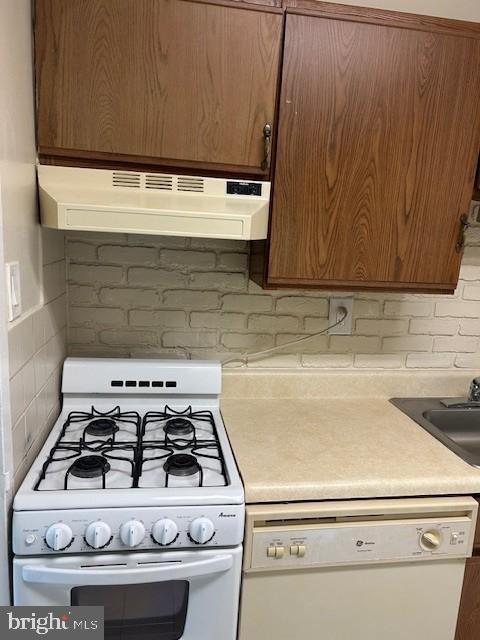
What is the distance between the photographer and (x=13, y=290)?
101 centimetres

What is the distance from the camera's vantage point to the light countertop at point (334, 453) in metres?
1.16

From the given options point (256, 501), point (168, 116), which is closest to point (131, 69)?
point (168, 116)

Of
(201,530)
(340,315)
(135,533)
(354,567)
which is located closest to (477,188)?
(340,315)

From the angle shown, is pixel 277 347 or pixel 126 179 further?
pixel 277 347

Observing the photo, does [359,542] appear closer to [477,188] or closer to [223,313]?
[223,313]

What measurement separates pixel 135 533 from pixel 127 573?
9 centimetres

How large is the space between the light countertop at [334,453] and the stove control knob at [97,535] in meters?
0.33

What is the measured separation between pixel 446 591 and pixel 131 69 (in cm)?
160

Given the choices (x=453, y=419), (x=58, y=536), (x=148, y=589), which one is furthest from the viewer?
(x=453, y=419)

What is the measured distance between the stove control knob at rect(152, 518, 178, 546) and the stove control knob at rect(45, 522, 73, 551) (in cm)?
18

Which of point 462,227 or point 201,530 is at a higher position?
point 462,227

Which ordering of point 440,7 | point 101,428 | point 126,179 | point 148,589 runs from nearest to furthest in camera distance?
point 148,589, point 126,179, point 101,428, point 440,7

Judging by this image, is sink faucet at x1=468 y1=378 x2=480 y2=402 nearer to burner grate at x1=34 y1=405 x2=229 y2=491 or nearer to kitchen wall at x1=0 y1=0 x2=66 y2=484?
burner grate at x1=34 y1=405 x2=229 y2=491

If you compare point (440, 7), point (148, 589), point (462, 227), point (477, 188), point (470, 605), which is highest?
point (440, 7)
